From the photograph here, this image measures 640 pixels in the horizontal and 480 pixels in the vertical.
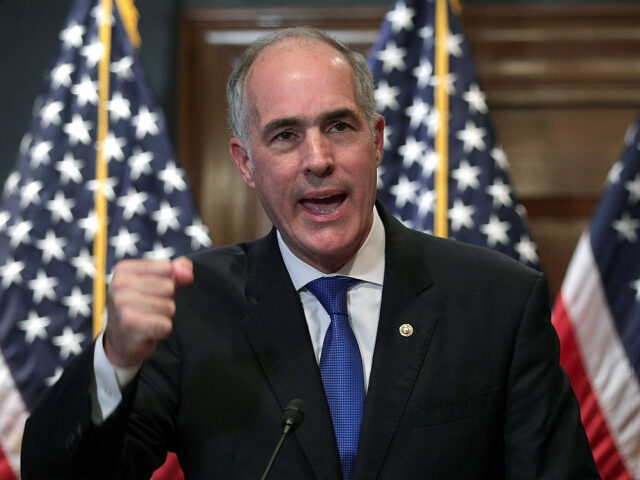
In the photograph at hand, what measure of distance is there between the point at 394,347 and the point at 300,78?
57cm

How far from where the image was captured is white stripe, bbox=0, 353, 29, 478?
279cm

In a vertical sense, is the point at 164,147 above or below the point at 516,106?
below

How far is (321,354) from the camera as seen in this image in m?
1.68

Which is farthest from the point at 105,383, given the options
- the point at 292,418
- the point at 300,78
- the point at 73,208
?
the point at 73,208

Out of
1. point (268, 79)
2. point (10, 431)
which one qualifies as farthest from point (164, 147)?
point (268, 79)

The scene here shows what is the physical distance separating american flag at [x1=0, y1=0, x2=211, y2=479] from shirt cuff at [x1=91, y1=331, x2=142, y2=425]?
1.55 m

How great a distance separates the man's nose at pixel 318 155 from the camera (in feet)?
5.41

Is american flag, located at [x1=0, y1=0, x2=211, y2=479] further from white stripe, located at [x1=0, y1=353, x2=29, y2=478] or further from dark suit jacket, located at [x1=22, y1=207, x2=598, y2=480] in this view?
dark suit jacket, located at [x1=22, y1=207, x2=598, y2=480]

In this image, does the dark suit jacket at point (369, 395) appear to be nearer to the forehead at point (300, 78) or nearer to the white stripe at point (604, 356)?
A: the forehead at point (300, 78)

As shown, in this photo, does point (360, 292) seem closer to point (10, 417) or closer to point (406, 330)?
point (406, 330)

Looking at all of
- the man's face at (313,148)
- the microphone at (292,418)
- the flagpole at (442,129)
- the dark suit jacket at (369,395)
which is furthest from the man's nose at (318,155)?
the flagpole at (442,129)

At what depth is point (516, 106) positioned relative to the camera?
3.43 m

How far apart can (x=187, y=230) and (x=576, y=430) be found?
5.72 ft

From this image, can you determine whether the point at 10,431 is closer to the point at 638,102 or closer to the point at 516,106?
the point at 516,106
